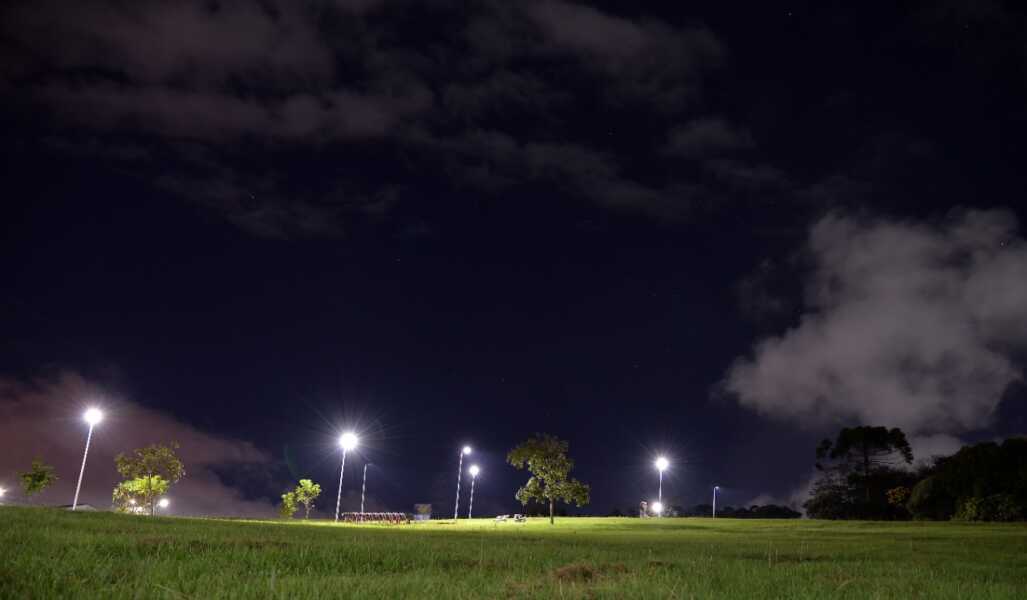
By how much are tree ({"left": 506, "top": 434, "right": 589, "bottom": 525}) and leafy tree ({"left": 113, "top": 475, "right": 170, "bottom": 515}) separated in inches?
1813

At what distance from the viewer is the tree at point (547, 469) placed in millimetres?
68000

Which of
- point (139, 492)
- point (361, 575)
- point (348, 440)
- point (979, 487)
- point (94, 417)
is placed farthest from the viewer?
point (139, 492)

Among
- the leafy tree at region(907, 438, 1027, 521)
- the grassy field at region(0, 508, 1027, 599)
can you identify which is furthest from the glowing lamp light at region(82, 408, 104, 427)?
the leafy tree at region(907, 438, 1027, 521)

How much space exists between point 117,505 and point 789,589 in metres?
98.8

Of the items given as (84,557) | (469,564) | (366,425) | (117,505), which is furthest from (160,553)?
(117,505)

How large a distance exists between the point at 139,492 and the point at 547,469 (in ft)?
172

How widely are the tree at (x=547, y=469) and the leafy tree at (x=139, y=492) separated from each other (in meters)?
46.1

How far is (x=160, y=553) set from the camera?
359 inches

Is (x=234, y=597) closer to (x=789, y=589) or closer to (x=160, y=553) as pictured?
(x=160, y=553)

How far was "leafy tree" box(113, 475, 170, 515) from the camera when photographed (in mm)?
84812

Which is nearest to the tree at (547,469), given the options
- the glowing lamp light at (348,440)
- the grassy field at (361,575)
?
the glowing lamp light at (348,440)

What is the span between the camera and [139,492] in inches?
3388

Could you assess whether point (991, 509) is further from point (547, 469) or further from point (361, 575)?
point (361, 575)

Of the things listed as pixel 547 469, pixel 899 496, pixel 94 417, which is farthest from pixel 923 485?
pixel 94 417
